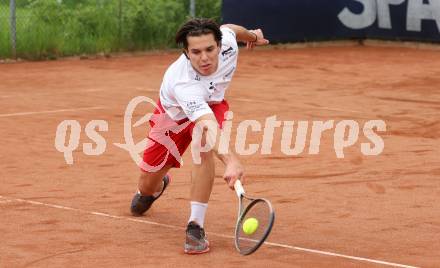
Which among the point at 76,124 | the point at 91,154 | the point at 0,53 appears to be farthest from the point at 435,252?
the point at 0,53

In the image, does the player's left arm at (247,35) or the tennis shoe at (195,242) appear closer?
the tennis shoe at (195,242)

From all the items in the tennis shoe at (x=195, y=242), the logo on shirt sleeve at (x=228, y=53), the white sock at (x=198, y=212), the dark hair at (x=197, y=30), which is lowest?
the tennis shoe at (x=195, y=242)

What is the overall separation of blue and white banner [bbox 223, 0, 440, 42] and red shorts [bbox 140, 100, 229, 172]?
1470 cm

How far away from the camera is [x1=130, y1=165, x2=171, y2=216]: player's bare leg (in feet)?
26.7

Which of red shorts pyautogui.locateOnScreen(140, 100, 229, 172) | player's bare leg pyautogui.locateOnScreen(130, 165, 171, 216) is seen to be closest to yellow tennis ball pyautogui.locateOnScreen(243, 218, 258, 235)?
red shorts pyautogui.locateOnScreen(140, 100, 229, 172)

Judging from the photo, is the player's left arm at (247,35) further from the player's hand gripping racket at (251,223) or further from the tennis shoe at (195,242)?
the player's hand gripping racket at (251,223)

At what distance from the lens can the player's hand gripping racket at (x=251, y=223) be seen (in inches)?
259

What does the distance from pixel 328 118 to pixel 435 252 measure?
682cm

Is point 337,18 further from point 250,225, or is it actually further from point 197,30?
point 250,225

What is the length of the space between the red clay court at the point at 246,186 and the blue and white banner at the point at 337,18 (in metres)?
4.74

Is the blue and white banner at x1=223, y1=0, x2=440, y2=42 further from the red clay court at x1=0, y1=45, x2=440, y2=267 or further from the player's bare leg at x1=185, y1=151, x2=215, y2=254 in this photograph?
the player's bare leg at x1=185, y1=151, x2=215, y2=254

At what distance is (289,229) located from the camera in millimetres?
7895

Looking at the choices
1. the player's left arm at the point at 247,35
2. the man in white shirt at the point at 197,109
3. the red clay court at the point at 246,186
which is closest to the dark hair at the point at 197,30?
the man in white shirt at the point at 197,109

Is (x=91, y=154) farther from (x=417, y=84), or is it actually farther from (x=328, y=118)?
(x=417, y=84)
